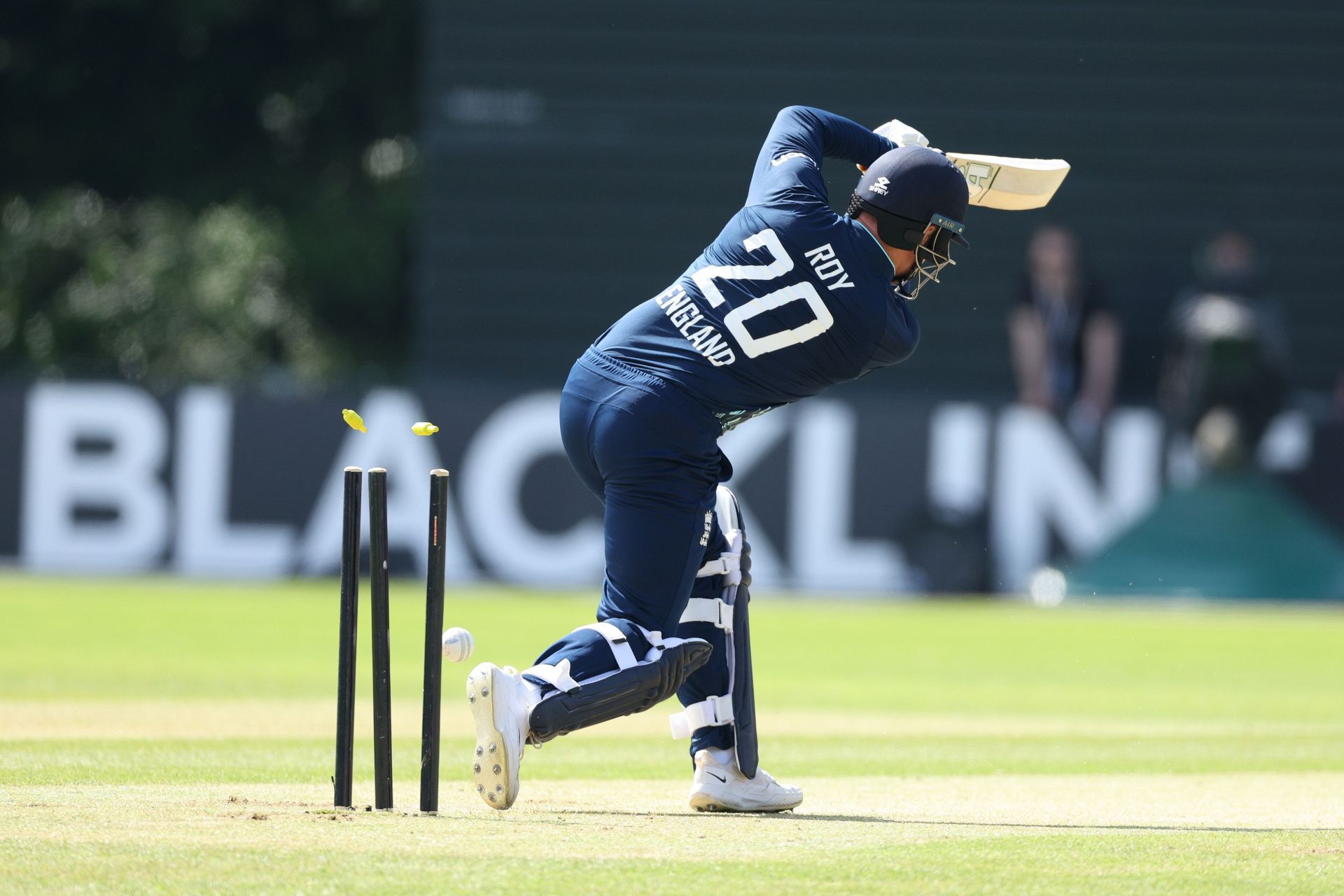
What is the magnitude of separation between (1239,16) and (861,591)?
21.9 ft

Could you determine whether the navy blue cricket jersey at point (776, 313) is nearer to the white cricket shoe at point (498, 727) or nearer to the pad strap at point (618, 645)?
the pad strap at point (618, 645)

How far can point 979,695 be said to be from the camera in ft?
34.3

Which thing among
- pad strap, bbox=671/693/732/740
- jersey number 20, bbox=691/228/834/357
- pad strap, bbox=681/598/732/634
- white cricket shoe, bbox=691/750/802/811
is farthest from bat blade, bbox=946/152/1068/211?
white cricket shoe, bbox=691/750/802/811

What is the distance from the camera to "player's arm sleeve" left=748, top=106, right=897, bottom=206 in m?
5.87

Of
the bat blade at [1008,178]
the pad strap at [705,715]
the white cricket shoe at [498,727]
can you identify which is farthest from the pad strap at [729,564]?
the bat blade at [1008,178]

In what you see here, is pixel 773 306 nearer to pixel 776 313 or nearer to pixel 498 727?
pixel 776 313

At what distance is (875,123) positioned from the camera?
1811cm

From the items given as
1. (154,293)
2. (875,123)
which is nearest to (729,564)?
(875,123)

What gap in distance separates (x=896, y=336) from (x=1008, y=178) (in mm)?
872

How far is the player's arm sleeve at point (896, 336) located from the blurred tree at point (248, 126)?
808 inches

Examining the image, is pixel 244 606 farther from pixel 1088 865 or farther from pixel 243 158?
pixel 243 158

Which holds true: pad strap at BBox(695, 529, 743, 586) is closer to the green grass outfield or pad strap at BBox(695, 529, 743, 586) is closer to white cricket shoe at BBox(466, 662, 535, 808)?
the green grass outfield

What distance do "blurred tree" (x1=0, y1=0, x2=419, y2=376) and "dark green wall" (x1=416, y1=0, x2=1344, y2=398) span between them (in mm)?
7848

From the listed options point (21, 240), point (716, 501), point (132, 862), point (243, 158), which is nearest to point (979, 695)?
point (716, 501)
